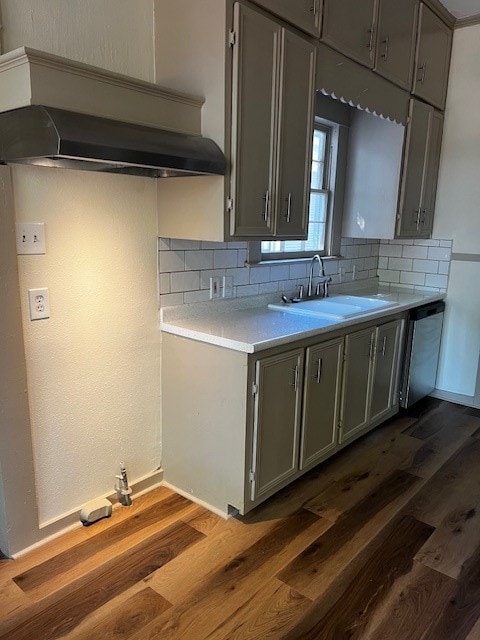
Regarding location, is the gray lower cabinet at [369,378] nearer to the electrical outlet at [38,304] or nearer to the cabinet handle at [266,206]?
the cabinet handle at [266,206]

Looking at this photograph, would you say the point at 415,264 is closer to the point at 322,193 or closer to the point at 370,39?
the point at 322,193

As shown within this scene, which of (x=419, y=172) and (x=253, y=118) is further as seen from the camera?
(x=419, y=172)

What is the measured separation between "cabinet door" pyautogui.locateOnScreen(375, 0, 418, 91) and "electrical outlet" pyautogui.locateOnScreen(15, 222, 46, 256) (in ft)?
7.17

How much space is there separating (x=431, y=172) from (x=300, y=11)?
1923mm

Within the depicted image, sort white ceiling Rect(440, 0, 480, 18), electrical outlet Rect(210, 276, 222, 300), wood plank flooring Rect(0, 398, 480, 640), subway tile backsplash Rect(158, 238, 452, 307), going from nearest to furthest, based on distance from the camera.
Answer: wood plank flooring Rect(0, 398, 480, 640) → subway tile backsplash Rect(158, 238, 452, 307) → electrical outlet Rect(210, 276, 222, 300) → white ceiling Rect(440, 0, 480, 18)

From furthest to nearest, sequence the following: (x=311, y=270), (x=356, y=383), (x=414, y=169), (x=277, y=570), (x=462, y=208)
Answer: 1. (x=462, y=208)
2. (x=414, y=169)
3. (x=311, y=270)
4. (x=356, y=383)
5. (x=277, y=570)

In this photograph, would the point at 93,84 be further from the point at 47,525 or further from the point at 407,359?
the point at 407,359

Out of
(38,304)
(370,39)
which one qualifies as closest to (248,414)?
(38,304)

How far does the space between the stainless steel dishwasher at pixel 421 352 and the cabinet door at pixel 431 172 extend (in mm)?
660

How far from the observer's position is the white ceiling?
131 inches

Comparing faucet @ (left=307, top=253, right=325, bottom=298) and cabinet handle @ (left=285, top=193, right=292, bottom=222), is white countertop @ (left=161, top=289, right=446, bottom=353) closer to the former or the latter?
faucet @ (left=307, top=253, right=325, bottom=298)

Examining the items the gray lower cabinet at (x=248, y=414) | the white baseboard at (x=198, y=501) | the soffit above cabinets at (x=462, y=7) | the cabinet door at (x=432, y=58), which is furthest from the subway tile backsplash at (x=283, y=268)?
the soffit above cabinets at (x=462, y=7)

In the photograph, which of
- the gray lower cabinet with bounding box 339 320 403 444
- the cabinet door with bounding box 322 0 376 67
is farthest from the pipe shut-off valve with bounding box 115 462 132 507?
the cabinet door with bounding box 322 0 376 67

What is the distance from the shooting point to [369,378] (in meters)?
3.16
